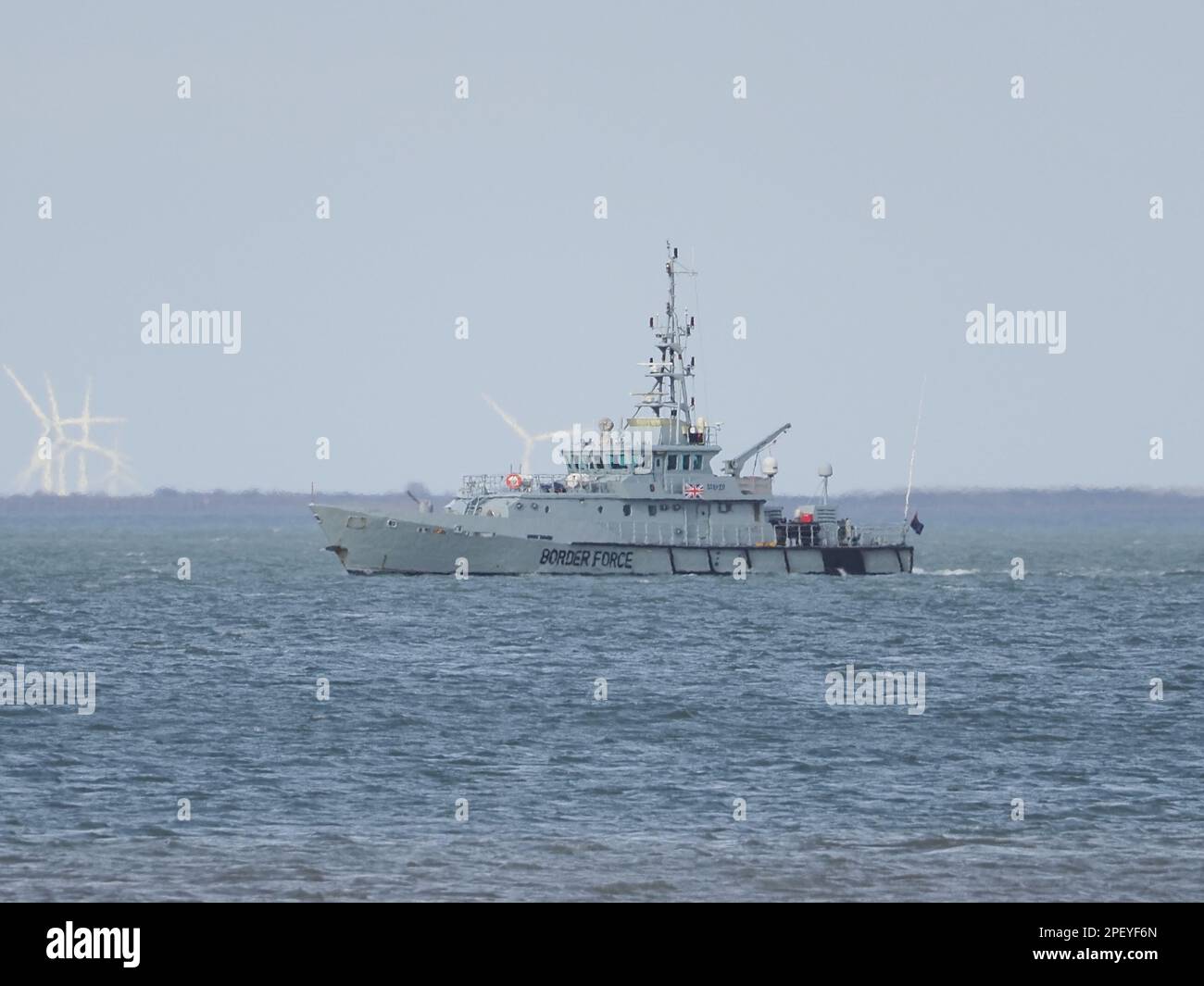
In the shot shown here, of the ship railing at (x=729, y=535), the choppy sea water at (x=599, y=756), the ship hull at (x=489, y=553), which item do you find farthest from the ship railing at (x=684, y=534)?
the choppy sea water at (x=599, y=756)

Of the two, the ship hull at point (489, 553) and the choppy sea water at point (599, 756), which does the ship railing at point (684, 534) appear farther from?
the choppy sea water at point (599, 756)

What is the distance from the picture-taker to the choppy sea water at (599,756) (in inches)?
928

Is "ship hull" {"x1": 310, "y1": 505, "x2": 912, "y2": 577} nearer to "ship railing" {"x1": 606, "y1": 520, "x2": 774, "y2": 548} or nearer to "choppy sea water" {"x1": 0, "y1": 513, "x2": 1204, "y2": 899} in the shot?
"ship railing" {"x1": 606, "y1": 520, "x2": 774, "y2": 548}

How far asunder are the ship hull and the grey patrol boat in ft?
0.14

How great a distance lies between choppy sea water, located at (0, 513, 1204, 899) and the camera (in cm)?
2358

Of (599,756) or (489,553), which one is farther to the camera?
(489,553)

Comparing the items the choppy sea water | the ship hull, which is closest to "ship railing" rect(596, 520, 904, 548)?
the ship hull

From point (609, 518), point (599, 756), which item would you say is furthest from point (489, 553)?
point (599, 756)

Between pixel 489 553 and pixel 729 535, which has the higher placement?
pixel 729 535

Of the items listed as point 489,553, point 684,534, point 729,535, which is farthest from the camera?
point 729,535

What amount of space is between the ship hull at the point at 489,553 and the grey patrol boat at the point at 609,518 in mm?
44

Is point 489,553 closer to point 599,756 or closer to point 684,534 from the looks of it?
point 684,534

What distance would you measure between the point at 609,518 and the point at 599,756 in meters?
50.9

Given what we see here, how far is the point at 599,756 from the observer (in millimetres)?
33469
